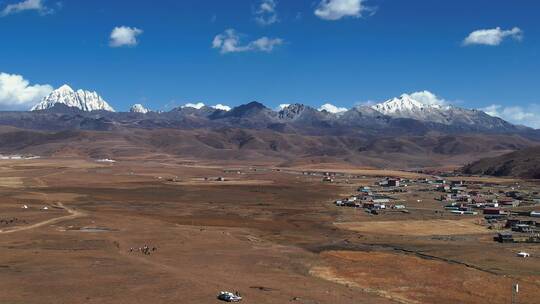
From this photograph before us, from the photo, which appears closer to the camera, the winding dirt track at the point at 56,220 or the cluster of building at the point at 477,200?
the winding dirt track at the point at 56,220

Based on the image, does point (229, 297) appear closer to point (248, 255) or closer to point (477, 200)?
point (248, 255)

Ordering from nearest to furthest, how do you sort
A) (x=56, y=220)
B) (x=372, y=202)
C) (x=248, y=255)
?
1. (x=248, y=255)
2. (x=56, y=220)
3. (x=372, y=202)

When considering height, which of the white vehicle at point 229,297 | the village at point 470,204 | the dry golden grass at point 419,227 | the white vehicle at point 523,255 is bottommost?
the white vehicle at point 229,297

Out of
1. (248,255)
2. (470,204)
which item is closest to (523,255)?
(248,255)

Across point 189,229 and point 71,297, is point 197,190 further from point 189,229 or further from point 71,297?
point 71,297

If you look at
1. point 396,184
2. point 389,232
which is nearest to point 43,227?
point 389,232

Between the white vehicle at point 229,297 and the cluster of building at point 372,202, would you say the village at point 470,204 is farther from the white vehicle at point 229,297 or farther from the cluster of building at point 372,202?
the white vehicle at point 229,297

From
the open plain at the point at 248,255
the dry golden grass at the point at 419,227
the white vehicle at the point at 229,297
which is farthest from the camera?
the dry golden grass at the point at 419,227

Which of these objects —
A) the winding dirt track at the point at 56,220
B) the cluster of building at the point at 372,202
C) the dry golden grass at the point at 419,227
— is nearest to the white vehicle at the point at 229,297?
the winding dirt track at the point at 56,220
